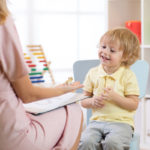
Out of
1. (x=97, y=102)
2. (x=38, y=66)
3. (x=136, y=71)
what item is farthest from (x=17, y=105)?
(x=38, y=66)

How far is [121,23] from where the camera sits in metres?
2.83

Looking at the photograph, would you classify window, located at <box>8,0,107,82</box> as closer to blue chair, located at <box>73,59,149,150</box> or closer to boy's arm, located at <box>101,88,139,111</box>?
blue chair, located at <box>73,59,149,150</box>

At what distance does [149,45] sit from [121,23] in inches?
17.0

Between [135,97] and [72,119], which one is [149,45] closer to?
[135,97]

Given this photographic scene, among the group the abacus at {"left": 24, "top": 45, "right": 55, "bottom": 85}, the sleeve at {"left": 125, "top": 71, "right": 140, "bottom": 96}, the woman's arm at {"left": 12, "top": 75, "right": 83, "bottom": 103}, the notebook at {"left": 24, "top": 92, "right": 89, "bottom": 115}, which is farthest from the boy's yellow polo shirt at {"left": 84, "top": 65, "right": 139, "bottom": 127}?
the abacus at {"left": 24, "top": 45, "right": 55, "bottom": 85}

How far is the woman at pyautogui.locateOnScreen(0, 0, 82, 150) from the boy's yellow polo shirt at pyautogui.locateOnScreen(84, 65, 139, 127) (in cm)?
48

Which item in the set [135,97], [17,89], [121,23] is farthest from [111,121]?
[121,23]

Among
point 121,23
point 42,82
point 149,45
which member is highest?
point 121,23

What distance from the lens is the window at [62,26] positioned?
3.24m

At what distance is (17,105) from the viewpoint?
1.11 meters

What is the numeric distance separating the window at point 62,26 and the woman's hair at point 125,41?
61.7 inches

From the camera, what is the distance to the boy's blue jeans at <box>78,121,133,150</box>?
1.49 m

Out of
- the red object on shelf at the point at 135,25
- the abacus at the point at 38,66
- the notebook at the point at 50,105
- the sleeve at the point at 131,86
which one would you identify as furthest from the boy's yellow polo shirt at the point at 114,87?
the abacus at the point at 38,66

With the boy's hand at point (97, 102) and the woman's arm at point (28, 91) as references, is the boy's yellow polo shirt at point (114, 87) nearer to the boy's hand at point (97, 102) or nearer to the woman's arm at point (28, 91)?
the boy's hand at point (97, 102)
